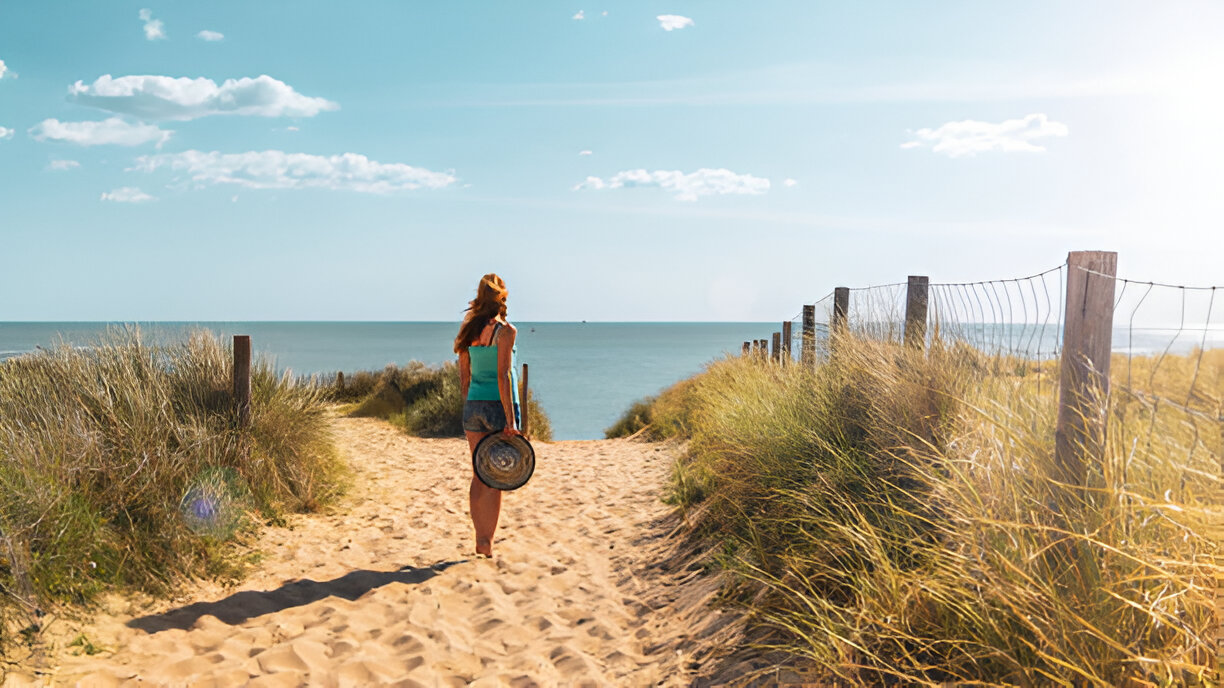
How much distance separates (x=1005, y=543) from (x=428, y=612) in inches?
133

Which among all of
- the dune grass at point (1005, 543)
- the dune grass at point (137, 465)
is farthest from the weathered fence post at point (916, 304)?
the dune grass at point (137, 465)

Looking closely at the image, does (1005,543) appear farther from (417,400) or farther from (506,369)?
(417,400)

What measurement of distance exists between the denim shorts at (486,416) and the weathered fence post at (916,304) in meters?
2.97

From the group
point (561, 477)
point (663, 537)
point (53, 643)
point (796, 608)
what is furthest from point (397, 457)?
point (796, 608)

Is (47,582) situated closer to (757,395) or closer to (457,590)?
(457,590)

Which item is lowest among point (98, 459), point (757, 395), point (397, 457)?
point (397, 457)

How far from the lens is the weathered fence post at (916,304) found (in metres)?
5.64

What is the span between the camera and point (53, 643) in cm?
384

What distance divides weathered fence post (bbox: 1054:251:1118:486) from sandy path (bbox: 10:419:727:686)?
2.01 meters

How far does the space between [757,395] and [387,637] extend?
3.43 m

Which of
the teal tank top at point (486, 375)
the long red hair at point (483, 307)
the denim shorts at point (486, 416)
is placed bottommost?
the denim shorts at point (486, 416)

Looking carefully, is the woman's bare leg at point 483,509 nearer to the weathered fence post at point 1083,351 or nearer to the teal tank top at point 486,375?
the teal tank top at point 486,375

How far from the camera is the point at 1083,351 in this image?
3.12 metres

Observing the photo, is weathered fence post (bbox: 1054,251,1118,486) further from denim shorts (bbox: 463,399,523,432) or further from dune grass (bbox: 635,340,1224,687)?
denim shorts (bbox: 463,399,523,432)
